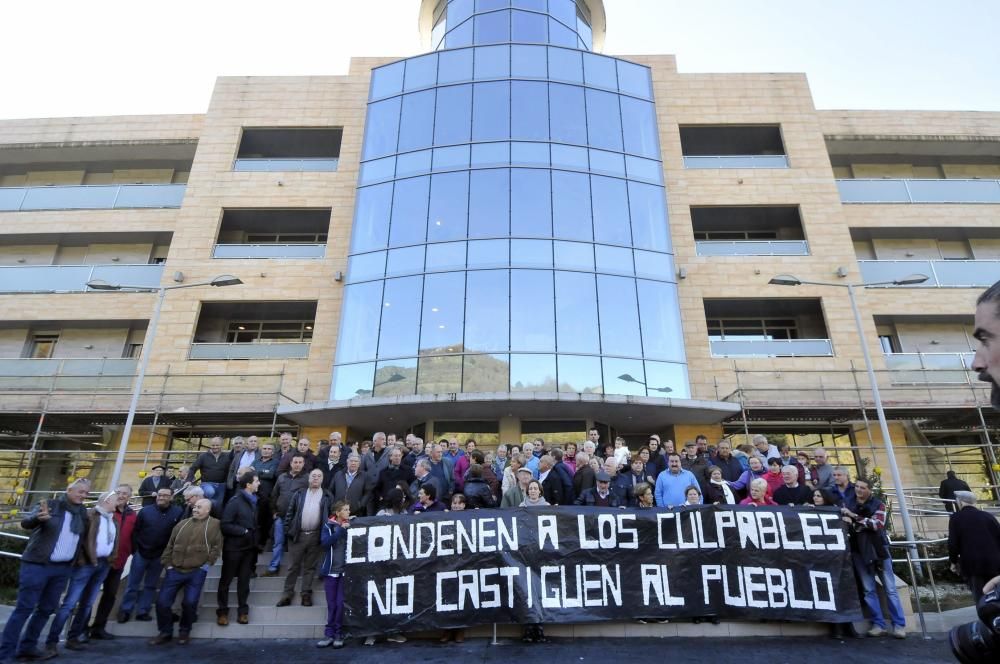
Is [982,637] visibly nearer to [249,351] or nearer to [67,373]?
[249,351]

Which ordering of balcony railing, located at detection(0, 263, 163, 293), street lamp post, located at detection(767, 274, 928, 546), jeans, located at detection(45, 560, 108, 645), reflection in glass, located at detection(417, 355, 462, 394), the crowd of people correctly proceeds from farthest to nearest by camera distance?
balcony railing, located at detection(0, 263, 163, 293) → reflection in glass, located at detection(417, 355, 462, 394) → street lamp post, located at detection(767, 274, 928, 546) → the crowd of people → jeans, located at detection(45, 560, 108, 645)

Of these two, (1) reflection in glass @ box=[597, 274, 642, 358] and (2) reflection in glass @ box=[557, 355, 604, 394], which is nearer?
(2) reflection in glass @ box=[557, 355, 604, 394]

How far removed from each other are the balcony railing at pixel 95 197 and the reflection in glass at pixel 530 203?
1432cm

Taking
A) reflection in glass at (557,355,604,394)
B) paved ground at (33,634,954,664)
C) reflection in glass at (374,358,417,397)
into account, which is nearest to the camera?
paved ground at (33,634,954,664)

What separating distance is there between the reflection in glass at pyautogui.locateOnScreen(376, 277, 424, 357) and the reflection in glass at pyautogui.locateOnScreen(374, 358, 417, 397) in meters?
0.30

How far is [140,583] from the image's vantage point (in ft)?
27.9

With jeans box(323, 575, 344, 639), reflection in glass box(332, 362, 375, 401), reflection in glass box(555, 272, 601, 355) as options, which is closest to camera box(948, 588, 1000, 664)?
jeans box(323, 575, 344, 639)

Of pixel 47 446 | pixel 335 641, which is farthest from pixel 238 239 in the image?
pixel 335 641

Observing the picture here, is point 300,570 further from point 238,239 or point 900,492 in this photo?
point 238,239

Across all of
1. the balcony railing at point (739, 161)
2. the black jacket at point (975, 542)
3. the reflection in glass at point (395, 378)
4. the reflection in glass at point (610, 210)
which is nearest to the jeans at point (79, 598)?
the reflection in glass at point (395, 378)

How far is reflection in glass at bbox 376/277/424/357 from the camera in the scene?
16.5 metres

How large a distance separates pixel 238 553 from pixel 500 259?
11.4 meters

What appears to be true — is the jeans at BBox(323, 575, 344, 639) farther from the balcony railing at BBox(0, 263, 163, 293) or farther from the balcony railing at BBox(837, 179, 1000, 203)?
the balcony railing at BBox(837, 179, 1000, 203)

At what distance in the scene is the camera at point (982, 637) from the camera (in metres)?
1.69
